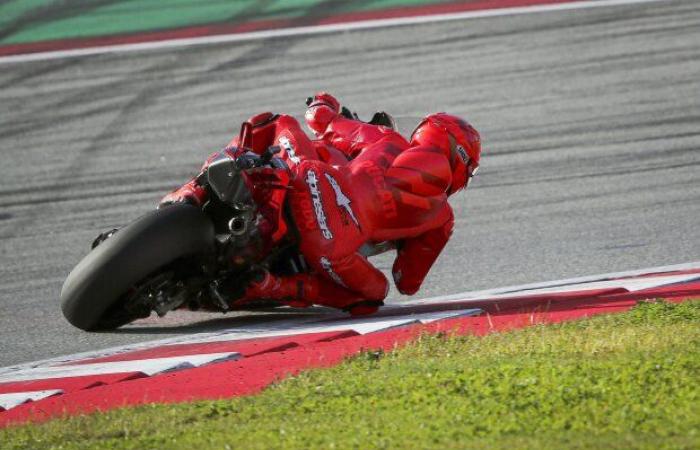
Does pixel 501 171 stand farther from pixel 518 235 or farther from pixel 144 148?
pixel 144 148

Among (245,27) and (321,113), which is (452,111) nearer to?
(245,27)

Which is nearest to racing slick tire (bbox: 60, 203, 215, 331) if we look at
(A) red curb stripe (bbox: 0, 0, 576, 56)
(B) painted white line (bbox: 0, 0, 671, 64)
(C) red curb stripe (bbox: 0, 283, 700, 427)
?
(C) red curb stripe (bbox: 0, 283, 700, 427)

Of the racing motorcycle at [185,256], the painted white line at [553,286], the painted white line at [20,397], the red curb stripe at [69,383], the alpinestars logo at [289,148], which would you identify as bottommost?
the painted white line at [553,286]

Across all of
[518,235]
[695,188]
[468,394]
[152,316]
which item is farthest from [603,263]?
[468,394]

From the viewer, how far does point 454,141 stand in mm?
7816

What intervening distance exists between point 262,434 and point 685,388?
1422 mm

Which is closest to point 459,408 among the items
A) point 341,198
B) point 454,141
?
point 341,198

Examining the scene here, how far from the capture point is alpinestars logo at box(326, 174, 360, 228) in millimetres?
7270

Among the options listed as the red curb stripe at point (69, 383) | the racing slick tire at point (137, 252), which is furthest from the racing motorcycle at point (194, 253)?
the red curb stripe at point (69, 383)

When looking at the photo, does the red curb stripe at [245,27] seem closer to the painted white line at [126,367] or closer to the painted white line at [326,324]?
the painted white line at [326,324]

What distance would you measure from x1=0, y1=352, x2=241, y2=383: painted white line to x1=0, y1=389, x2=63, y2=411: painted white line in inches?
13.9

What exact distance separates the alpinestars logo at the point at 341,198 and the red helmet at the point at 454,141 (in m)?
0.69

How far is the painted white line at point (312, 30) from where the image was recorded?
1585 centimetres

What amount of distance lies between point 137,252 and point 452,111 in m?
6.72
